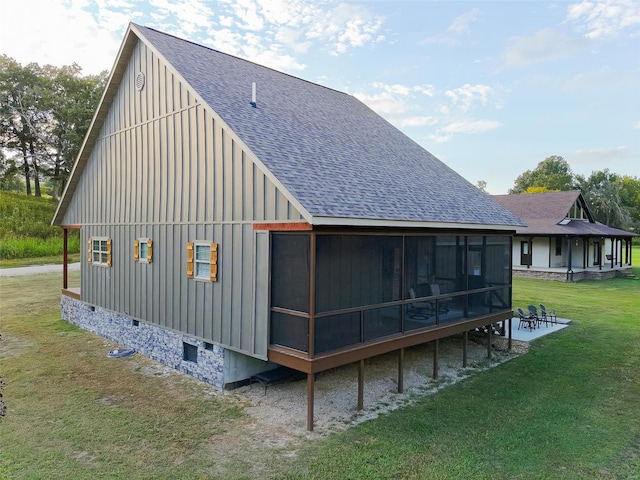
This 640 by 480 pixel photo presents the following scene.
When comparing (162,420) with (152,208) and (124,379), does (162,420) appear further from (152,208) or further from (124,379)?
(152,208)

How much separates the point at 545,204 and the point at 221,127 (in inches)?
1127

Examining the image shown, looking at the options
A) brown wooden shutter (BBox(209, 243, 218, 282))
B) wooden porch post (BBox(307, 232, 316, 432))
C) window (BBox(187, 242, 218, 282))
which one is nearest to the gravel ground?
wooden porch post (BBox(307, 232, 316, 432))

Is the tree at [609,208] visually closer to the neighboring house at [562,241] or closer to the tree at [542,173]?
the tree at [542,173]

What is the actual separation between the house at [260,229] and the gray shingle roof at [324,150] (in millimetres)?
49

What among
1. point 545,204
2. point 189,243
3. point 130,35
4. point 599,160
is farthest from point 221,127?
point 599,160

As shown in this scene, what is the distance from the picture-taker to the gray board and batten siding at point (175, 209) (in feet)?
24.7

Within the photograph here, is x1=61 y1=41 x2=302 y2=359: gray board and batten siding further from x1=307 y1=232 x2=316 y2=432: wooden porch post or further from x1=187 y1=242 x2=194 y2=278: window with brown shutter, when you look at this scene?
x1=307 y1=232 x2=316 y2=432: wooden porch post

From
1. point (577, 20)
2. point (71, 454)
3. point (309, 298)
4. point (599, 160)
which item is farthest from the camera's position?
point (599, 160)

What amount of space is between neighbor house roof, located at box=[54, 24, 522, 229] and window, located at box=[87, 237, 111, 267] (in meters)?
2.39

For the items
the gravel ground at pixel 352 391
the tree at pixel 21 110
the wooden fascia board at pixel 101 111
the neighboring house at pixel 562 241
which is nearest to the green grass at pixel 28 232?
the tree at pixel 21 110

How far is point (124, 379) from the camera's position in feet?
28.2

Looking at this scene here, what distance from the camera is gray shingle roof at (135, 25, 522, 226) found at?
7.29m

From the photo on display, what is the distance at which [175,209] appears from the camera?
9.35m

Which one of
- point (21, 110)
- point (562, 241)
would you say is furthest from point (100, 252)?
point (21, 110)
